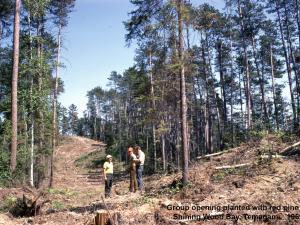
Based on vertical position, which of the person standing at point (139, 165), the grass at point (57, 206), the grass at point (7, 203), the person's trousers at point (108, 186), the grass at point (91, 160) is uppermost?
the grass at point (91, 160)

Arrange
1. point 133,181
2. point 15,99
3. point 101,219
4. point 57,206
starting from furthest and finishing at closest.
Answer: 1. point 15,99
2. point 133,181
3. point 57,206
4. point 101,219

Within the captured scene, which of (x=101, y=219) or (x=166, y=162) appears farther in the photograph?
(x=166, y=162)

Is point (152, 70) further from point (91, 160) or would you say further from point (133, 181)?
point (91, 160)

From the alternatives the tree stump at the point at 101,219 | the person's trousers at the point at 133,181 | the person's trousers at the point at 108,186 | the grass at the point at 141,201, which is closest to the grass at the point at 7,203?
the person's trousers at the point at 108,186

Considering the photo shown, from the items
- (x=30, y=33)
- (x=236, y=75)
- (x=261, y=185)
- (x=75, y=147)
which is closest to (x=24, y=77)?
(x=30, y=33)

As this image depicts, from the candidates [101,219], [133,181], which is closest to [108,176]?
[133,181]

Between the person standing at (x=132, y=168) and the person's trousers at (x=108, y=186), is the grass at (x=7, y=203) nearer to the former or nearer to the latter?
the person's trousers at (x=108, y=186)

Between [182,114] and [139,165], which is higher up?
[182,114]

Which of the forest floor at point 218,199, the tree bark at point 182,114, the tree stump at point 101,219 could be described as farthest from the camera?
the tree bark at point 182,114

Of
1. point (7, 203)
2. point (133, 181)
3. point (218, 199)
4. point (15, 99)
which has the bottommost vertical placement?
point (7, 203)

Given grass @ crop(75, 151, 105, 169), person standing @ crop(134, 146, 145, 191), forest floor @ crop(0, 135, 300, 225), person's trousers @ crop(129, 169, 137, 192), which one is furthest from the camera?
grass @ crop(75, 151, 105, 169)

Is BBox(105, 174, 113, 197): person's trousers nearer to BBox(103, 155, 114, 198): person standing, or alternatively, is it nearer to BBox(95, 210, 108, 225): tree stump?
BBox(103, 155, 114, 198): person standing

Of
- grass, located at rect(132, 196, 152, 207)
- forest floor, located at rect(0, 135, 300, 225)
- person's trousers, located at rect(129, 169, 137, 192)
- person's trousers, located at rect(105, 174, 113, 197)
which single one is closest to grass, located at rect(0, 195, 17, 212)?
forest floor, located at rect(0, 135, 300, 225)

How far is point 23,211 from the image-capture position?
12219mm
